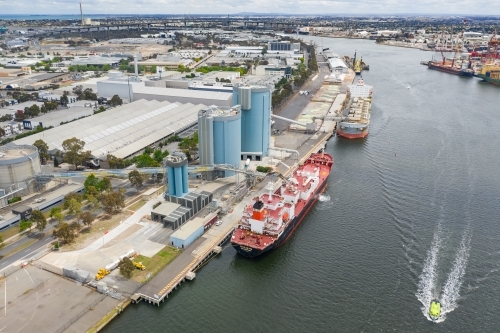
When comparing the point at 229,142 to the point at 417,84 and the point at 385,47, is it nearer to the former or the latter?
the point at 417,84

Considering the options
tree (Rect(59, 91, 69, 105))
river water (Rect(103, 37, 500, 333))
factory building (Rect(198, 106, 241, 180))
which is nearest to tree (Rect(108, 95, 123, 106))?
tree (Rect(59, 91, 69, 105))

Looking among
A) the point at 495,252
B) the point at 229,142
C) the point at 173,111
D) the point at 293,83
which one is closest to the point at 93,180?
the point at 229,142

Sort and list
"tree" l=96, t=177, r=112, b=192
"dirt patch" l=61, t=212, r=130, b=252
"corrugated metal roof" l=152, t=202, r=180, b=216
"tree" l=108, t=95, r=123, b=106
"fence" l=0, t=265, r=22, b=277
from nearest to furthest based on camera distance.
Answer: "fence" l=0, t=265, r=22, b=277
"dirt patch" l=61, t=212, r=130, b=252
"corrugated metal roof" l=152, t=202, r=180, b=216
"tree" l=96, t=177, r=112, b=192
"tree" l=108, t=95, r=123, b=106

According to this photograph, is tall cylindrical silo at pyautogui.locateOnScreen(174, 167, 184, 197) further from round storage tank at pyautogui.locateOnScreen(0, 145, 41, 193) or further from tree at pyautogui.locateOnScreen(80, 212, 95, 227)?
round storage tank at pyautogui.locateOnScreen(0, 145, 41, 193)

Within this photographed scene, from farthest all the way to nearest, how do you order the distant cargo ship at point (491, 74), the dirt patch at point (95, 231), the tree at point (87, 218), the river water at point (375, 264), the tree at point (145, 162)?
the distant cargo ship at point (491, 74) → the tree at point (145, 162) → the tree at point (87, 218) → the dirt patch at point (95, 231) → the river water at point (375, 264)

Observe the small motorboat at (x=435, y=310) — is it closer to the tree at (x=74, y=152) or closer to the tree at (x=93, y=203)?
the tree at (x=93, y=203)

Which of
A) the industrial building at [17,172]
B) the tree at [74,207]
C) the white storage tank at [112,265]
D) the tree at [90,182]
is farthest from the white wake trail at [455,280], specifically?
the industrial building at [17,172]
